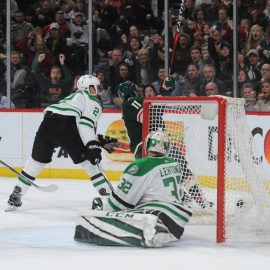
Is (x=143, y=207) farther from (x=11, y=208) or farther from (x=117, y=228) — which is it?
(x=11, y=208)

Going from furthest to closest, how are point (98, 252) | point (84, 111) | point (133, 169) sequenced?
point (84, 111), point (133, 169), point (98, 252)

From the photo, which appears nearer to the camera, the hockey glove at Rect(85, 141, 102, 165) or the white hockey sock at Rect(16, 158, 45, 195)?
the hockey glove at Rect(85, 141, 102, 165)

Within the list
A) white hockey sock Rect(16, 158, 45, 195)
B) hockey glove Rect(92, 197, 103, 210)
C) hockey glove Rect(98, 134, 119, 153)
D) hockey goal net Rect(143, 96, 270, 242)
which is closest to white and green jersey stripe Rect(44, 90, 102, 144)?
hockey glove Rect(98, 134, 119, 153)

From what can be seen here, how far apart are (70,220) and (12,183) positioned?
108 inches

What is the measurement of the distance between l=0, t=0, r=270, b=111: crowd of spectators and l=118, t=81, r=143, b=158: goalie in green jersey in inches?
92.8

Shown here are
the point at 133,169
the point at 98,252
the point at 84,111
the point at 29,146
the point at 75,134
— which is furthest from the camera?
the point at 29,146

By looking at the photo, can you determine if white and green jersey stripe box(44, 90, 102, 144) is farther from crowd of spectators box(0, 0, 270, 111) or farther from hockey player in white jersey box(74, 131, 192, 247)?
crowd of spectators box(0, 0, 270, 111)

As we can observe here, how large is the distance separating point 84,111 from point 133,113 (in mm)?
368

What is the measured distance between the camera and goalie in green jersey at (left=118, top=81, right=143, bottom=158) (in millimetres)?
6324

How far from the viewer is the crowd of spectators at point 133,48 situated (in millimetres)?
8930

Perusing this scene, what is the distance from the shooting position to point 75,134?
661 centimetres

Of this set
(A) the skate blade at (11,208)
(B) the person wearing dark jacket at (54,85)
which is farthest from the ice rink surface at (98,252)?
(B) the person wearing dark jacket at (54,85)

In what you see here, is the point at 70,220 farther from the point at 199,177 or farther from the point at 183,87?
the point at 183,87

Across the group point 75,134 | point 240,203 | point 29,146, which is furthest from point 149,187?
point 29,146
